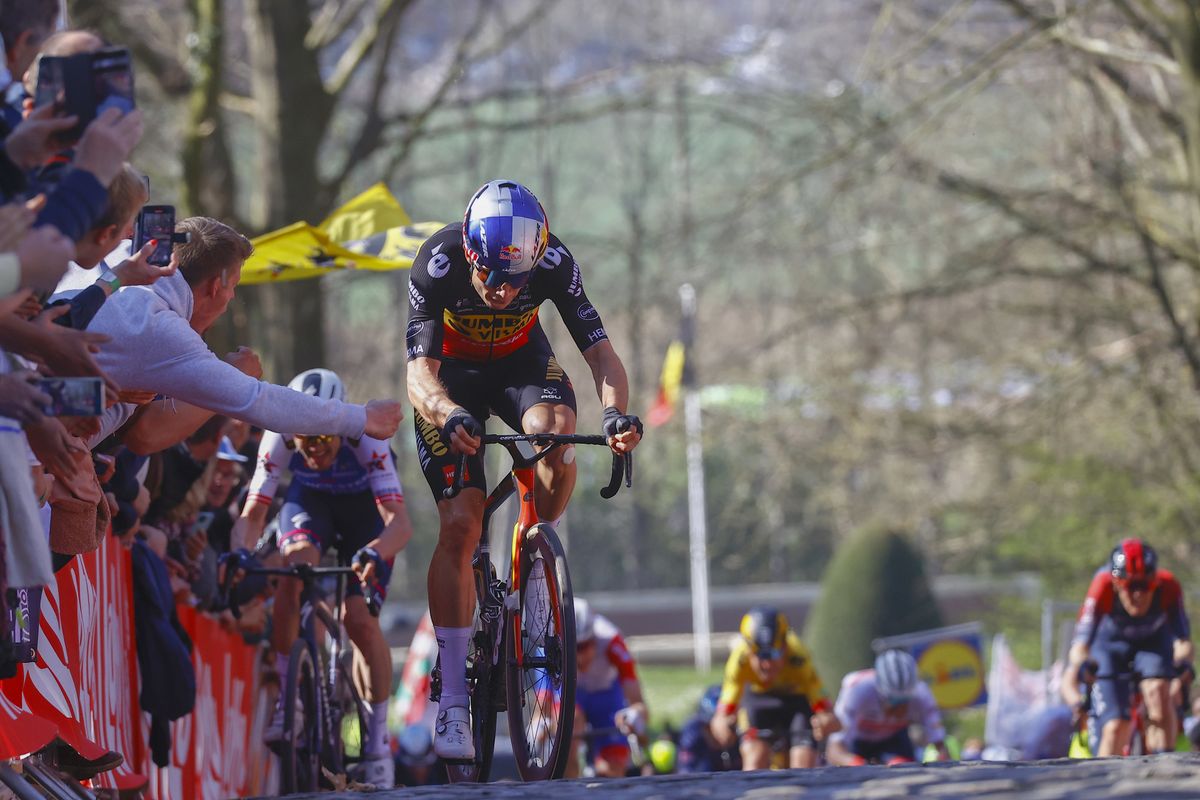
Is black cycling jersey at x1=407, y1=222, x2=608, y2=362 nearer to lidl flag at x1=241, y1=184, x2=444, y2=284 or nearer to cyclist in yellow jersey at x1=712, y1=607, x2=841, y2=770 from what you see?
lidl flag at x1=241, y1=184, x2=444, y2=284

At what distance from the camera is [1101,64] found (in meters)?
19.5

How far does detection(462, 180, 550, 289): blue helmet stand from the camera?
6.50m

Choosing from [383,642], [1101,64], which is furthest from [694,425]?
[383,642]

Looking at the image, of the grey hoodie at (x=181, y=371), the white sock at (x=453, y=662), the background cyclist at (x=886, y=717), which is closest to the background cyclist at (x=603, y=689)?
the background cyclist at (x=886, y=717)

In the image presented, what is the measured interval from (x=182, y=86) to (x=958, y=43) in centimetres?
911

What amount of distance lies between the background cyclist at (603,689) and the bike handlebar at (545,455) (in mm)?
5283

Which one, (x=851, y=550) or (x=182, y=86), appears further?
(x=851, y=550)

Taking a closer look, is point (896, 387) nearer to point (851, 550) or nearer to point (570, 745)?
point (851, 550)

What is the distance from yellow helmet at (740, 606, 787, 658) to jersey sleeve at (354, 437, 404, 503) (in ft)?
15.4

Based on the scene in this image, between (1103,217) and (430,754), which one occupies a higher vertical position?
(1103,217)

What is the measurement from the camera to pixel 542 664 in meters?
6.49

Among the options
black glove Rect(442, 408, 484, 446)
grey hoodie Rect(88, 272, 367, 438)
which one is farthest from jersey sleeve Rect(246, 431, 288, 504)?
grey hoodie Rect(88, 272, 367, 438)

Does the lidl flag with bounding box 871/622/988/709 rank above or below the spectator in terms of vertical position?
below

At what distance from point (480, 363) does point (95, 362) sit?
242cm
